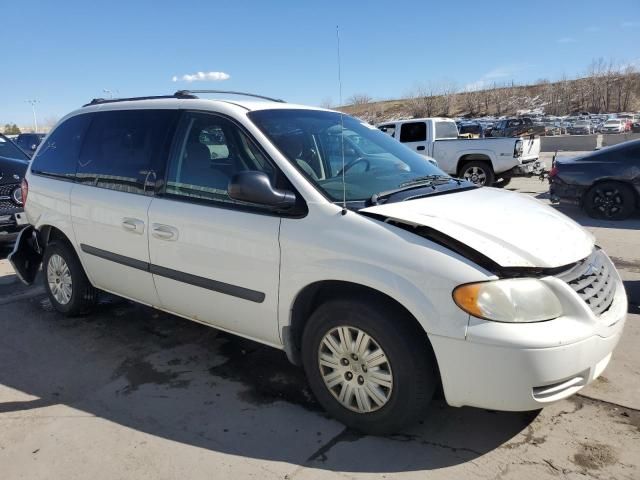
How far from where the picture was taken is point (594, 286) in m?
2.81

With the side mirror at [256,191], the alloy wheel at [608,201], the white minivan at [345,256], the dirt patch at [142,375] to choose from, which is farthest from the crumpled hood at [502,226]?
the alloy wheel at [608,201]

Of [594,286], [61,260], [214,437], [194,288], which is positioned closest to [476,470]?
[594,286]

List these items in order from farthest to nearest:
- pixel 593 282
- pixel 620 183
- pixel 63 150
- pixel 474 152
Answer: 1. pixel 474 152
2. pixel 620 183
3. pixel 63 150
4. pixel 593 282

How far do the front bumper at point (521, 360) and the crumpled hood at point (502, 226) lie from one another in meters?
0.32

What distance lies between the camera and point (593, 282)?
2.83 m

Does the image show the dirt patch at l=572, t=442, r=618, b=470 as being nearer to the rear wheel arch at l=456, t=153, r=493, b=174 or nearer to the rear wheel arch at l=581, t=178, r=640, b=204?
the rear wheel arch at l=581, t=178, r=640, b=204

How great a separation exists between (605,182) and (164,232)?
26.6 ft

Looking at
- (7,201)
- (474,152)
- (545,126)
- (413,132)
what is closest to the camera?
(7,201)

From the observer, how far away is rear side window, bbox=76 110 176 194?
12.5ft

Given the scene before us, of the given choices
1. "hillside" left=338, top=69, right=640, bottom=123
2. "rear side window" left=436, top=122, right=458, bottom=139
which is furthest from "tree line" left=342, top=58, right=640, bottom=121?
"rear side window" left=436, top=122, right=458, bottom=139

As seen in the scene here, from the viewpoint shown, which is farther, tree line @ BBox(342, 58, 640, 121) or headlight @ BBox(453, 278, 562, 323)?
tree line @ BBox(342, 58, 640, 121)

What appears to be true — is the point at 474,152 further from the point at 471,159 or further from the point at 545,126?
the point at 545,126

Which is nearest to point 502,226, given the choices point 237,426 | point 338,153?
point 338,153

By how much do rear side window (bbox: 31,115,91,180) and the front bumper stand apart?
11.6ft
